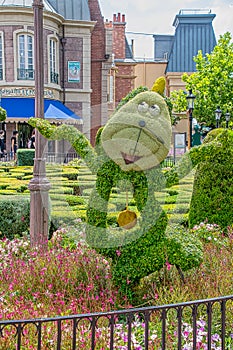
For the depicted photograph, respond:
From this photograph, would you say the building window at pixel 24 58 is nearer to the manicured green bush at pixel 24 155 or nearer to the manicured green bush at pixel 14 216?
the manicured green bush at pixel 24 155

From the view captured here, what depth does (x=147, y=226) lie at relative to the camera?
16.2 ft

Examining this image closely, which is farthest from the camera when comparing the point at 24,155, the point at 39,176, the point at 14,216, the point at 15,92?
the point at 15,92

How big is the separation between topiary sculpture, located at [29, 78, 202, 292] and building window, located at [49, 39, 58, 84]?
67.1 ft

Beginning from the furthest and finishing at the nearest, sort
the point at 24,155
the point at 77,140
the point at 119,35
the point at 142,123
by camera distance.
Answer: the point at 119,35, the point at 24,155, the point at 77,140, the point at 142,123

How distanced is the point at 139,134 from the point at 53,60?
21296mm

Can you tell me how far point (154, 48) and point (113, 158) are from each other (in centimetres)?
4395

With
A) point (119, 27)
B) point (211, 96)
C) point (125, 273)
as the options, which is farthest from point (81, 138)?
point (119, 27)

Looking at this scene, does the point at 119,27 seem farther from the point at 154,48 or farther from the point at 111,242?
the point at 111,242

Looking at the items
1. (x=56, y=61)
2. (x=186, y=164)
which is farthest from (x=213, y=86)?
(x=186, y=164)

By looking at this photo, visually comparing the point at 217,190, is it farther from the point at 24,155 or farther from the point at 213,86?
the point at 213,86

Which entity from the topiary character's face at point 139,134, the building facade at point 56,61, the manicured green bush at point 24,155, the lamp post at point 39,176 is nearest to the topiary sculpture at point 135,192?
the topiary character's face at point 139,134

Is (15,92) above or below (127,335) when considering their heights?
above

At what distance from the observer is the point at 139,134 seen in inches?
185

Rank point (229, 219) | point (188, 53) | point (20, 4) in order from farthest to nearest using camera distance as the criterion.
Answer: point (188, 53) → point (20, 4) → point (229, 219)
